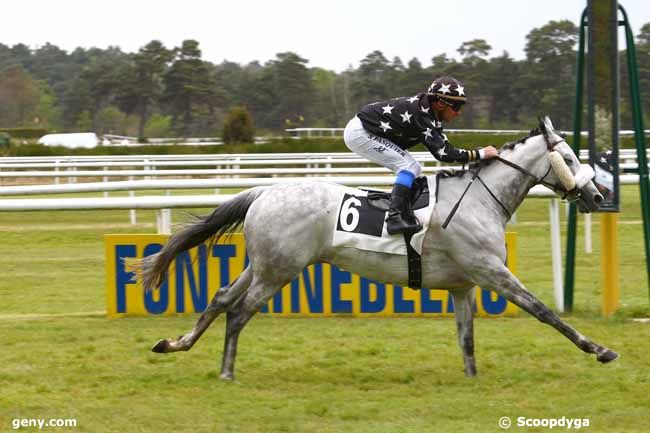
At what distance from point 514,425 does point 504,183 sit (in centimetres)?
170

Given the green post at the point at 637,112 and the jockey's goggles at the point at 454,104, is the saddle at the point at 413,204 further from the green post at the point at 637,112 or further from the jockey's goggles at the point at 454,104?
the green post at the point at 637,112

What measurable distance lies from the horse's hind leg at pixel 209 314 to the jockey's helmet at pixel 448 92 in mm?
1498

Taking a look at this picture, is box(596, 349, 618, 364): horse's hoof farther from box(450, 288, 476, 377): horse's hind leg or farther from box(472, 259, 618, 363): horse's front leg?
box(450, 288, 476, 377): horse's hind leg

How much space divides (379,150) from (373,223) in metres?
0.47

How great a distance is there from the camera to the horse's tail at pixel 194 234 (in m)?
6.15

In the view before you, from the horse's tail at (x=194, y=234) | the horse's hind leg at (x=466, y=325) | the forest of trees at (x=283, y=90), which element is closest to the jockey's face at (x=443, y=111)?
the horse's hind leg at (x=466, y=325)

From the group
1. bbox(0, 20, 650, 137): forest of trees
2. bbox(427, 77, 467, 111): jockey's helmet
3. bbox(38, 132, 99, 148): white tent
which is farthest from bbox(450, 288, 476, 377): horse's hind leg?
bbox(38, 132, 99, 148): white tent

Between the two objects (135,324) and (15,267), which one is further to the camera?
(15,267)

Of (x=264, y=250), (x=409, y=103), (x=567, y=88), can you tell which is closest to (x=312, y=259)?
(x=264, y=250)

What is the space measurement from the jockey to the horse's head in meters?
0.33

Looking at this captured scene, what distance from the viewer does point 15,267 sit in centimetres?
995

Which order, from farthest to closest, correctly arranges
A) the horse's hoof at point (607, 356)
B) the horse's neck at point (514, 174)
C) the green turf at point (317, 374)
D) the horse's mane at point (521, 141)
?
the horse's mane at point (521, 141)
the horse's neck at point (514, 174)
the horse's hoof at point (607, 356)
the green turf at point (317, 374)

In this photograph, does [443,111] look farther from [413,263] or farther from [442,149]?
[413,263]

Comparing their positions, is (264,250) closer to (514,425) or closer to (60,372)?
(60,372)
